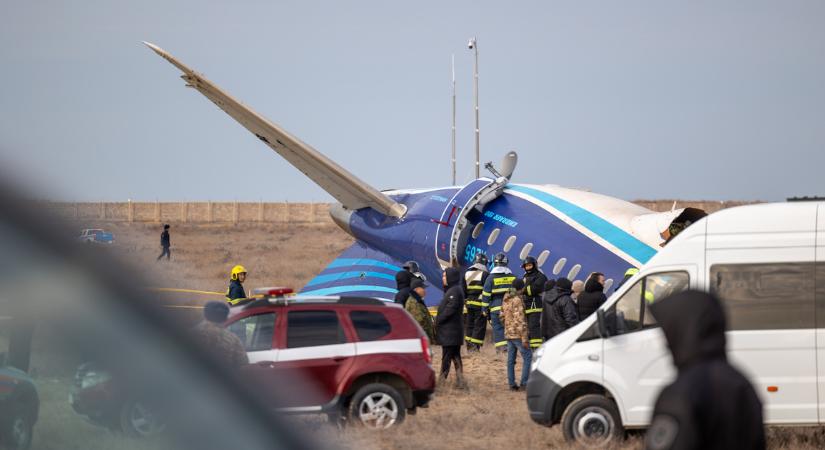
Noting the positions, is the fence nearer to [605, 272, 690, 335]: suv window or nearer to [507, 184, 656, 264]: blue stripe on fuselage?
[507, 184, 656, 264]: blue stripe on fuselage

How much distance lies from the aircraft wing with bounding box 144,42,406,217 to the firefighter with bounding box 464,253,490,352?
5.03 meters

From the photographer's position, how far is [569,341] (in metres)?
11.3

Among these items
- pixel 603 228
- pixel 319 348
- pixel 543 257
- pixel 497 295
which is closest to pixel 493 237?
pixel 543 257

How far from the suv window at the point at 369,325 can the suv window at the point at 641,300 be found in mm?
2451

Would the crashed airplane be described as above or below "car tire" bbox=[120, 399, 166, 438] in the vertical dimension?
above

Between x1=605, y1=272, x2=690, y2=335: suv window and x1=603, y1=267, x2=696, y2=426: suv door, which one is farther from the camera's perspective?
x1=605, y1=272, x2=690, y2=335: suv window

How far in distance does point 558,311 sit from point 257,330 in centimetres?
532

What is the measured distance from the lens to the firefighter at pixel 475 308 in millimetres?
19375

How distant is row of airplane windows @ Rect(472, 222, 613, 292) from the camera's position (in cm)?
1847

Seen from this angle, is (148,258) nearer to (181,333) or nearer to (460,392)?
(181,333)

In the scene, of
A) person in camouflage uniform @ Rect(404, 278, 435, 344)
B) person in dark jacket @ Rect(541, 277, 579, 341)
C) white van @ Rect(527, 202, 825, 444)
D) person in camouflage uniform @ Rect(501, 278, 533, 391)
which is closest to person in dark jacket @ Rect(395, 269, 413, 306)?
→ person in camouflage uniform @ Rect(404, 278, 435, 344)

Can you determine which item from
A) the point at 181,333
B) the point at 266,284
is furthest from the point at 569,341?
the point at 266,284

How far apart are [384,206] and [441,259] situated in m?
3.17

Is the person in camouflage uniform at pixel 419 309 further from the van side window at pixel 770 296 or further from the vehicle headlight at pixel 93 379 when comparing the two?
the vehicle headlight at pixel 93 379
